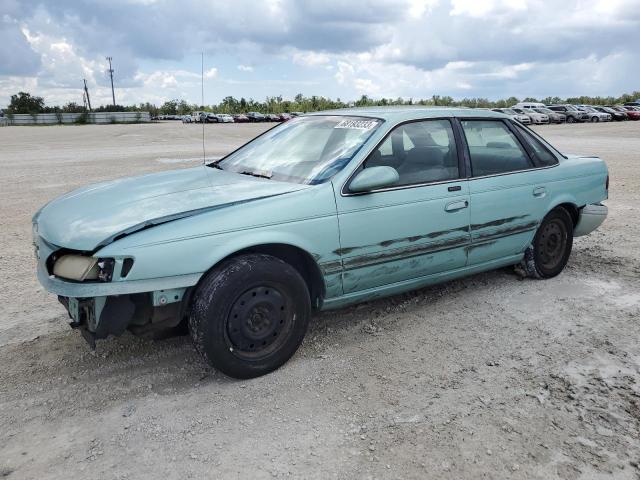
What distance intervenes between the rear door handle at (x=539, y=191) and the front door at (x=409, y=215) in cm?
85

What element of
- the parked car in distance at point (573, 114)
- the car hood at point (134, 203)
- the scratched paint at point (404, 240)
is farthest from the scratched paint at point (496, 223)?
the parked car in distance at point (573, 114)

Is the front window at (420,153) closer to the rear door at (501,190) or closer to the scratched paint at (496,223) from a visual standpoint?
the rear door at (501,190)

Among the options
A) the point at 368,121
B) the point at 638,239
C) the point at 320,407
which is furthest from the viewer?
the point at 638,239

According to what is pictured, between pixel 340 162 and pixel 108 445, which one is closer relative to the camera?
pixel 108 445

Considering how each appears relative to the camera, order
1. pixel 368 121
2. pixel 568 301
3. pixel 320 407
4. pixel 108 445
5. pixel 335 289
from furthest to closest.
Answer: pixel 568 301
pixel 368 121
pixel 335 289
pixel 320 407
pixel 108 445

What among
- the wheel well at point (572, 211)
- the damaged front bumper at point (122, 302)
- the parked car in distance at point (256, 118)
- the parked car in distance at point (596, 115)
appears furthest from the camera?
the parked car in distance at point (256, 118)

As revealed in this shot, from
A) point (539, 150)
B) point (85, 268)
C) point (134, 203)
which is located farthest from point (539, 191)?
point (85, 268)

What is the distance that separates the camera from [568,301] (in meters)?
4.42

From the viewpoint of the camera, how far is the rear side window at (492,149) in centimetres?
423

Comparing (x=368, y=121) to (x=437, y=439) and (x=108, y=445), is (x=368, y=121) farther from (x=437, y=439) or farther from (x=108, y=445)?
(x=108, y=445)

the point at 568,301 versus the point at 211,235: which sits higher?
the point at 211,235

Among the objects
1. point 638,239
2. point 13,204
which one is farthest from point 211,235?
point 13,204

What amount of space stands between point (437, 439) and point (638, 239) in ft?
15.7

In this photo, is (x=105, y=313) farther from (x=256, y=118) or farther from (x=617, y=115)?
(x=256, y=118)
